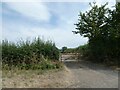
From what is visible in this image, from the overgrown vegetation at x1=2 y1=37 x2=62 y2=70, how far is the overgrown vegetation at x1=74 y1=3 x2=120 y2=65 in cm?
732

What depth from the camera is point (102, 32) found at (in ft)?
103

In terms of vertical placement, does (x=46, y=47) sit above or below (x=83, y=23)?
below

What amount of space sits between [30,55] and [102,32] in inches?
470

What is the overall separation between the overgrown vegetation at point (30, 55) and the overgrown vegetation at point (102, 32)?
7.32m

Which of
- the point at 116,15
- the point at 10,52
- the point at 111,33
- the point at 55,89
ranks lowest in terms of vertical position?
the point at 55,89

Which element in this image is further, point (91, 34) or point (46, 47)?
point (91, 34)

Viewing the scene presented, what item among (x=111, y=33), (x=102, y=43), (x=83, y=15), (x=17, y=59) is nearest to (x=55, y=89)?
(x=17, y=59)

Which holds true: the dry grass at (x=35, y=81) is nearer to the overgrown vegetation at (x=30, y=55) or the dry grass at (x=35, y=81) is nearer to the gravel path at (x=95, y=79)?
the gravel path at (x=95, y=79)

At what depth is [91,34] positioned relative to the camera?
33.9 m

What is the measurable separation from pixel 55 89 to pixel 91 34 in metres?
24.5

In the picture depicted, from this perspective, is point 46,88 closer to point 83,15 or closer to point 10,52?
point 10,52

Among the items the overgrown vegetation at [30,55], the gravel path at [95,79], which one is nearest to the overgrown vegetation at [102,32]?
the overgrown vegetation at [30,55]

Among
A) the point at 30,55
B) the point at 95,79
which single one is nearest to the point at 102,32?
the point at 30,55

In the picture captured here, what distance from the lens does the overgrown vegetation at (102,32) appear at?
28066 millimetres
